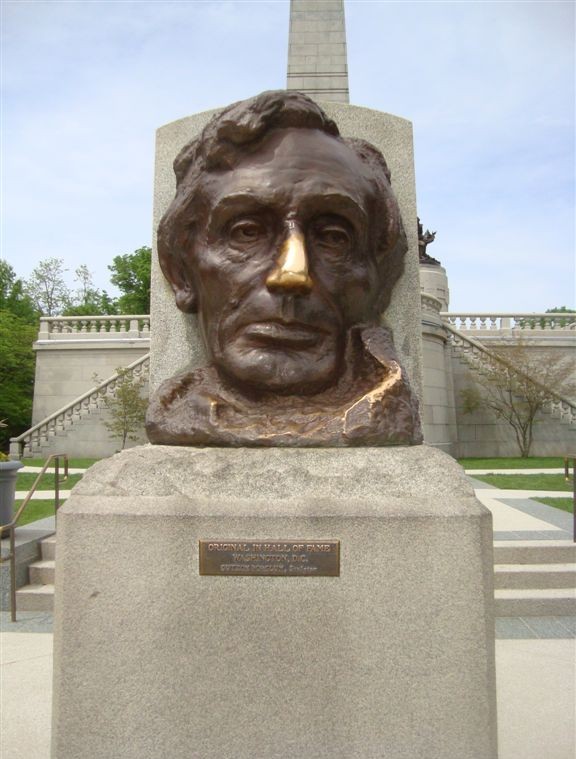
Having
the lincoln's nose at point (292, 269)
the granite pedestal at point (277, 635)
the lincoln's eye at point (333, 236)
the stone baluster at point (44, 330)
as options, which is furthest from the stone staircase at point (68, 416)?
the granite pedestal at point (277, 635)

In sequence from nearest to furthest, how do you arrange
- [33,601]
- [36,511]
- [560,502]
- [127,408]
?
1. [33,601]
2. [36,511]
3. [560,502]
4. [127,408]

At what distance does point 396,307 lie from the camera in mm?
3564

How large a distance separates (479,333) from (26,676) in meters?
22.8

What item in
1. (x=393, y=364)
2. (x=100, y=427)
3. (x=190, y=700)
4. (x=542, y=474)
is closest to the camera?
(x=190, y=700)

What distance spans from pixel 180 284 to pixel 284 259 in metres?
0.84

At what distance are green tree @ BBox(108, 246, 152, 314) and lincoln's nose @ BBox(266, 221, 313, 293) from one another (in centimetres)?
3666

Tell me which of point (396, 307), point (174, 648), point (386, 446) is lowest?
point (174, 648)

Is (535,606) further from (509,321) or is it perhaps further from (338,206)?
(509,321)

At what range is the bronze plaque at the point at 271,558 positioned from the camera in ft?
7.66

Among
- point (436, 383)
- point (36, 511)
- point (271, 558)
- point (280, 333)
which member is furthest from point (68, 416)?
point (271, 558)

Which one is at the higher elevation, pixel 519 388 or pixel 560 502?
pixel 519 388

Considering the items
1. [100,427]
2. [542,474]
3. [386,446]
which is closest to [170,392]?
[386,446]

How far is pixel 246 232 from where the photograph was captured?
2.85 metres

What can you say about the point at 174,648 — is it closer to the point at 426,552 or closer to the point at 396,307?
the point at 426,552
